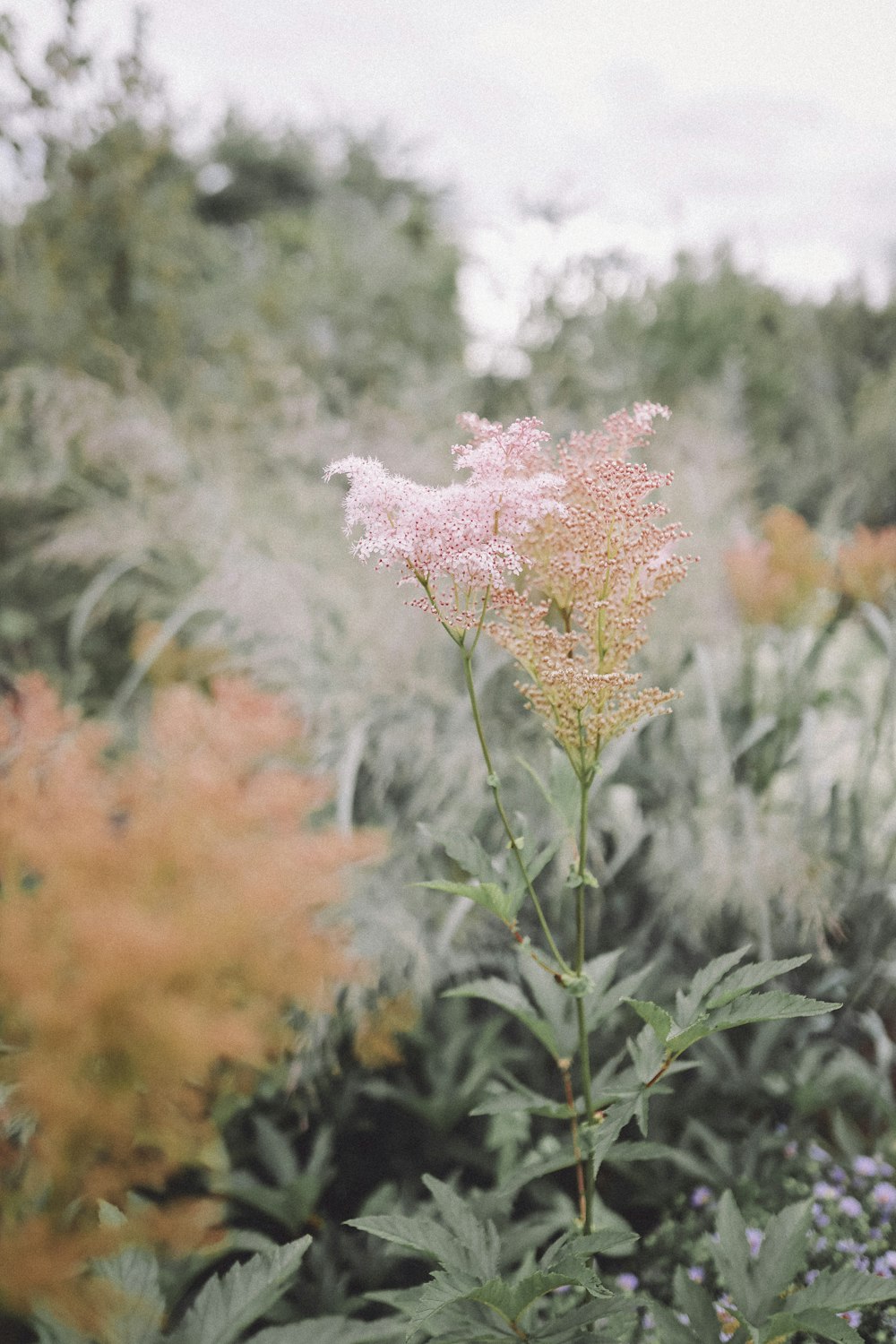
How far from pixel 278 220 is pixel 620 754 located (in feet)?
26.7

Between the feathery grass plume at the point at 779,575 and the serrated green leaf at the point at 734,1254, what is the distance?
130cm

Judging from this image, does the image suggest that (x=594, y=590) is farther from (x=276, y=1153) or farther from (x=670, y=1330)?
(x=276, y=1153)

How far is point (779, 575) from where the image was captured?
82.3 inches

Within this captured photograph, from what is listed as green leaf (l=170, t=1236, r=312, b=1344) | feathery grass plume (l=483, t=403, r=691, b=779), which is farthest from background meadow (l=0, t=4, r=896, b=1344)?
feathery grass plume (l=483, t=403, r=691, b=779)

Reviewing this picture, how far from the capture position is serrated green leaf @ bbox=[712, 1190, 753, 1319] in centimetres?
100

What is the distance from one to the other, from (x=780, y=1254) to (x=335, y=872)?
919mm

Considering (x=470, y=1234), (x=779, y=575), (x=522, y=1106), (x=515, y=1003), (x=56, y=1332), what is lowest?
(x=56, y=1332)

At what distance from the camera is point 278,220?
8.32 metres

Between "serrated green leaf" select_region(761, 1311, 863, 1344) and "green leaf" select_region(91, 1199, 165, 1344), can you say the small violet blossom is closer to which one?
"serrated green leaf" select_region(761, 1311, 863, 1344)

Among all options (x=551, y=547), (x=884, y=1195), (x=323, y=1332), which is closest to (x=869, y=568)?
(x=884, y=1195)

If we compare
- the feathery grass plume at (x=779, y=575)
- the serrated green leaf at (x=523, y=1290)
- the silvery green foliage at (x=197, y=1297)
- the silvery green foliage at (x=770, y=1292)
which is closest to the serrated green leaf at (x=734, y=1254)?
the silvery green foliage at (x=770, y=1292)

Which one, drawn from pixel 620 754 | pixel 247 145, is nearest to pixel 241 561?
pixel 620 754

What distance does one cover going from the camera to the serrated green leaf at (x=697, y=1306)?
0.99 m

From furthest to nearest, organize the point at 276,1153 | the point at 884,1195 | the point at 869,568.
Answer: the point at 869,568, the point at 276,1153, the point at 884,1195
